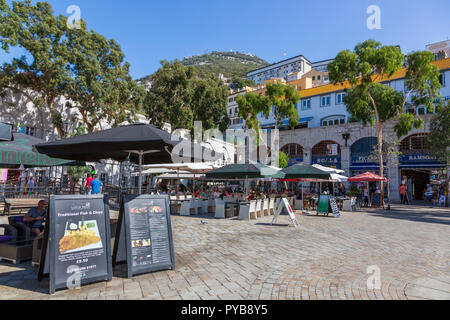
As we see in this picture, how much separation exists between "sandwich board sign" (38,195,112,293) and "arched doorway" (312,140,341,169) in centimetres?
2819

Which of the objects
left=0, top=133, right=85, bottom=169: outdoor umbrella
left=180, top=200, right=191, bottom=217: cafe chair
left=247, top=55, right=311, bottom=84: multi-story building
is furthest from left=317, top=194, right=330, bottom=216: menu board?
left=247, top=55, right=311, bottom=84: multi-story building

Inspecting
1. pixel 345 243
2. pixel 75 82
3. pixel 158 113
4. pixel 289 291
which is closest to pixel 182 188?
pixel 158 113

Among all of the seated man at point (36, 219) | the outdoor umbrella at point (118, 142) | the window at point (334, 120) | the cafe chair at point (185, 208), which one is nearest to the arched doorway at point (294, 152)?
the window at point (334, 120)

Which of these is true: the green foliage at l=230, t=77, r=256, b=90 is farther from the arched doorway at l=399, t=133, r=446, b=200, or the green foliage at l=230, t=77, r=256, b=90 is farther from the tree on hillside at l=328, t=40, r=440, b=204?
the tree on hillside at l=328, t=40, r=440, b=204

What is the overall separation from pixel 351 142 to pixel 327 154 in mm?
2808

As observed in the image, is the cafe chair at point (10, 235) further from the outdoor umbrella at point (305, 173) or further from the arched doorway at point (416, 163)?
the arched doorway at point (416, 163)

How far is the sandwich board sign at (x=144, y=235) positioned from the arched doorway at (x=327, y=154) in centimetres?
2727

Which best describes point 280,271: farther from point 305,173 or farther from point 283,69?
point 283,69

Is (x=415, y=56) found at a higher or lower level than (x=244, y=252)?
higher

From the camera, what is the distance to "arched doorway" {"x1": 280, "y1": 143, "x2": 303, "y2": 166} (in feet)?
107

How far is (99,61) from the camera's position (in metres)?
22.4

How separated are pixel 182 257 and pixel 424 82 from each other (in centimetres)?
2102

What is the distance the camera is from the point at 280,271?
4.79 m
